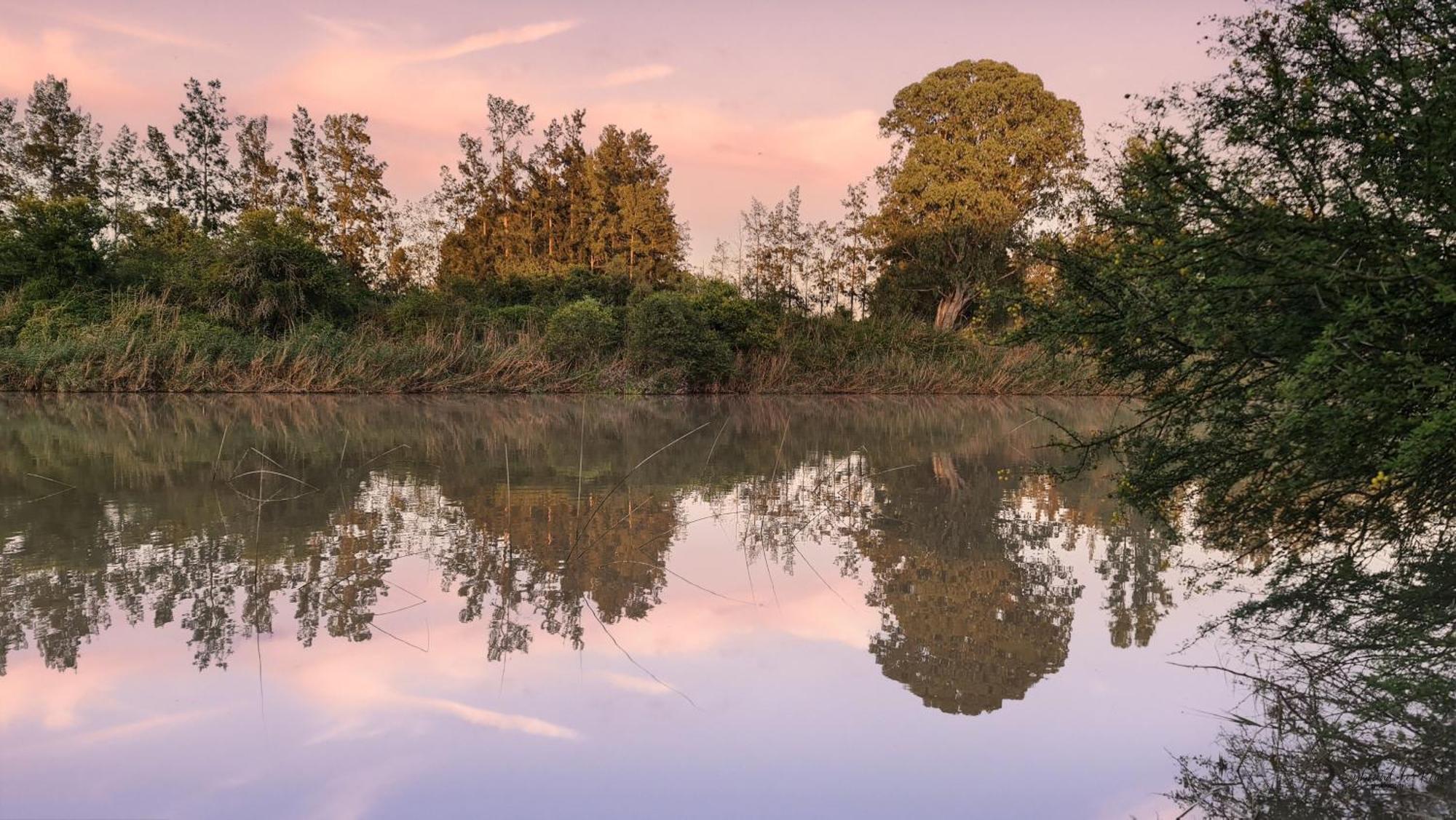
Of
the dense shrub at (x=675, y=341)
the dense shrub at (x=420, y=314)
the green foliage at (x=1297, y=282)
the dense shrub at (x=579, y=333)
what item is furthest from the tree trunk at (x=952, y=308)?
the green foliage at (x=1297, y=282)

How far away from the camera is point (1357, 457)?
450 cm

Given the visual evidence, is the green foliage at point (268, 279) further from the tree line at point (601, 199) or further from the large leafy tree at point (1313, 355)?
the large leafy tree at point (1313, 355)

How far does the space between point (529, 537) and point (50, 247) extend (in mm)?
27706

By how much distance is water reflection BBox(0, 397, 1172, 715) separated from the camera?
4.49 metres

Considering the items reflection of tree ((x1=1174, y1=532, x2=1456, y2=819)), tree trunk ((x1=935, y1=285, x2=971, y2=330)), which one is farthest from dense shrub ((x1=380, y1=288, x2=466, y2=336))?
reflection of tree ((x1=1174, y1=532, x2=1456, y2=819))

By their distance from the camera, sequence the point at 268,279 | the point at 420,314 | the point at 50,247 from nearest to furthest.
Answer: the point at 50,247 < the point at 268,279 < the point at 420,314

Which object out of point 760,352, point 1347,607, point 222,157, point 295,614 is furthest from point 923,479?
point 222,157

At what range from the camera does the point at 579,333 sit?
2703 centimetres

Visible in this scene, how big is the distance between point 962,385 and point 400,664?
2873 cm

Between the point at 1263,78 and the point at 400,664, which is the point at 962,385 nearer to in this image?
the point at 1263,78

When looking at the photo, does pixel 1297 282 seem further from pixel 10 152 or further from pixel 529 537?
pixel 10 152

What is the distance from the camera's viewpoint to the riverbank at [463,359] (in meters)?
22.5

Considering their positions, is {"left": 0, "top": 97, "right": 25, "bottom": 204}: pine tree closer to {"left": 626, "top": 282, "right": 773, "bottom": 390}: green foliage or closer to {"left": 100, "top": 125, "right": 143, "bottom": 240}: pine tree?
{"left": 100, "top": 125, "right": 143, "bottom": 240}: pine tree

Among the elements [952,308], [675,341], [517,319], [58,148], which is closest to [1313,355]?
[675,341]
